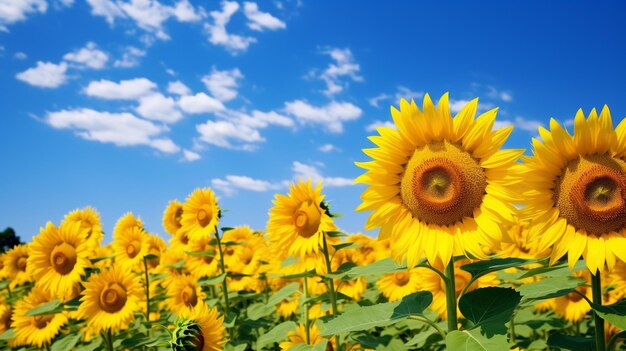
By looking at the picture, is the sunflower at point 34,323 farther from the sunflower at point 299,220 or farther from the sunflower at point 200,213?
the sunflower at point 299,220

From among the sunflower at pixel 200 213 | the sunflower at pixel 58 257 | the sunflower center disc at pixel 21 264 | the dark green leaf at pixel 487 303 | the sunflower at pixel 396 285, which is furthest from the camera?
the sunflower center disc at pixel 21 264

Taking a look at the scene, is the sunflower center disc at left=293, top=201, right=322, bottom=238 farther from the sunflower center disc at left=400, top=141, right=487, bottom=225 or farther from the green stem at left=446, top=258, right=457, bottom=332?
the green stem at left=446, top=258, right=457, bottom=332

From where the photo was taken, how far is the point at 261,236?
781cm

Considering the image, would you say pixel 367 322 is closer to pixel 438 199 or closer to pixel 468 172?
pixel 438 199

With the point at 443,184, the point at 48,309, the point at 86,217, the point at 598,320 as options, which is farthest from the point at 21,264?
the point at 598,320

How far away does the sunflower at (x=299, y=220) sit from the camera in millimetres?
4418

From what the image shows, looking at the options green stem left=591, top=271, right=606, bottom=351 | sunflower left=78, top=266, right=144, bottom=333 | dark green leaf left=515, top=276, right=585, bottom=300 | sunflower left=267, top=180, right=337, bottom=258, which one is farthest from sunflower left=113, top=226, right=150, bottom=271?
green stem left=591, top=271, right=606, bottom=351

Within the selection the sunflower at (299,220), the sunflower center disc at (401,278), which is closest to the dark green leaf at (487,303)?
the sunflower at (299,220)

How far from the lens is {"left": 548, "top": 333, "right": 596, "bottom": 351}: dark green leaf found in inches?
109

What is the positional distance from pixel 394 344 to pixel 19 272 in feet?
22.4

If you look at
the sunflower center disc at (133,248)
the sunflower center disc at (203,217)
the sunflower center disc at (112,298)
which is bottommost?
the sunflower center disc at (112,298)

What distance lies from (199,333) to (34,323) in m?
3.83

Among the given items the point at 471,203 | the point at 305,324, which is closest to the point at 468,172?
the point at 471,203

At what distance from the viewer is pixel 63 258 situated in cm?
563
